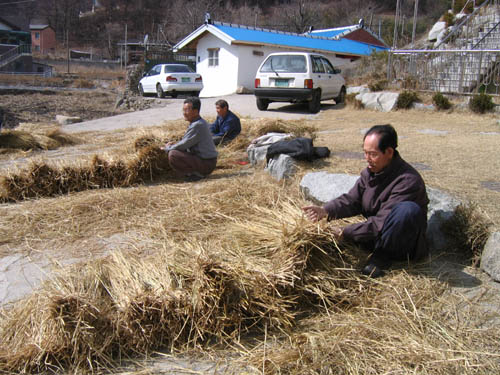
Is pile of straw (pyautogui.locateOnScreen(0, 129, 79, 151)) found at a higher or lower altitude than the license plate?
lower

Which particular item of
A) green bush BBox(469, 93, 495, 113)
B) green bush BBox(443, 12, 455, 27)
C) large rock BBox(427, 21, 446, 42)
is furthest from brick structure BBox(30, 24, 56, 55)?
green bush BBox(469, 93, 495, 113)

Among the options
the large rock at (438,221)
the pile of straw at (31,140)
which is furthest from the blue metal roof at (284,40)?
the large rock at (438,221)

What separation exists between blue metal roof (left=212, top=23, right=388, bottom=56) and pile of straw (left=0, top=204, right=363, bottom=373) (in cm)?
2123

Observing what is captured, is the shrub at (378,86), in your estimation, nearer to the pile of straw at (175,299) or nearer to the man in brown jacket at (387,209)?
the man in brown jacket at (387,209)

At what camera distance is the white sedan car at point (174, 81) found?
69.1ft

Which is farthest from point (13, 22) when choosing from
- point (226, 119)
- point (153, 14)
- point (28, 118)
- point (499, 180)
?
point (499, 180)

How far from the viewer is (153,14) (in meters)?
74.9

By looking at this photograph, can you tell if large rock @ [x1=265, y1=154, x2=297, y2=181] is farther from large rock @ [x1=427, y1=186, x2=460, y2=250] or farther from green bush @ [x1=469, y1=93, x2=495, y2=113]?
green bush @ [x1=469, y1=93, x2=495, y2=113]

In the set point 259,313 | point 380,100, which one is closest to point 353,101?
point 380,100

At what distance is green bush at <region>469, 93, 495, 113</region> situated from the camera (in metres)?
10.8

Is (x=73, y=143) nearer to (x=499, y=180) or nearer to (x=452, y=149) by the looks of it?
(x=452, y=149)

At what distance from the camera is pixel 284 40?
84.7ft

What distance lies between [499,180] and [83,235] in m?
4.42

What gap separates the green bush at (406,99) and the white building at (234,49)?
11425mm
